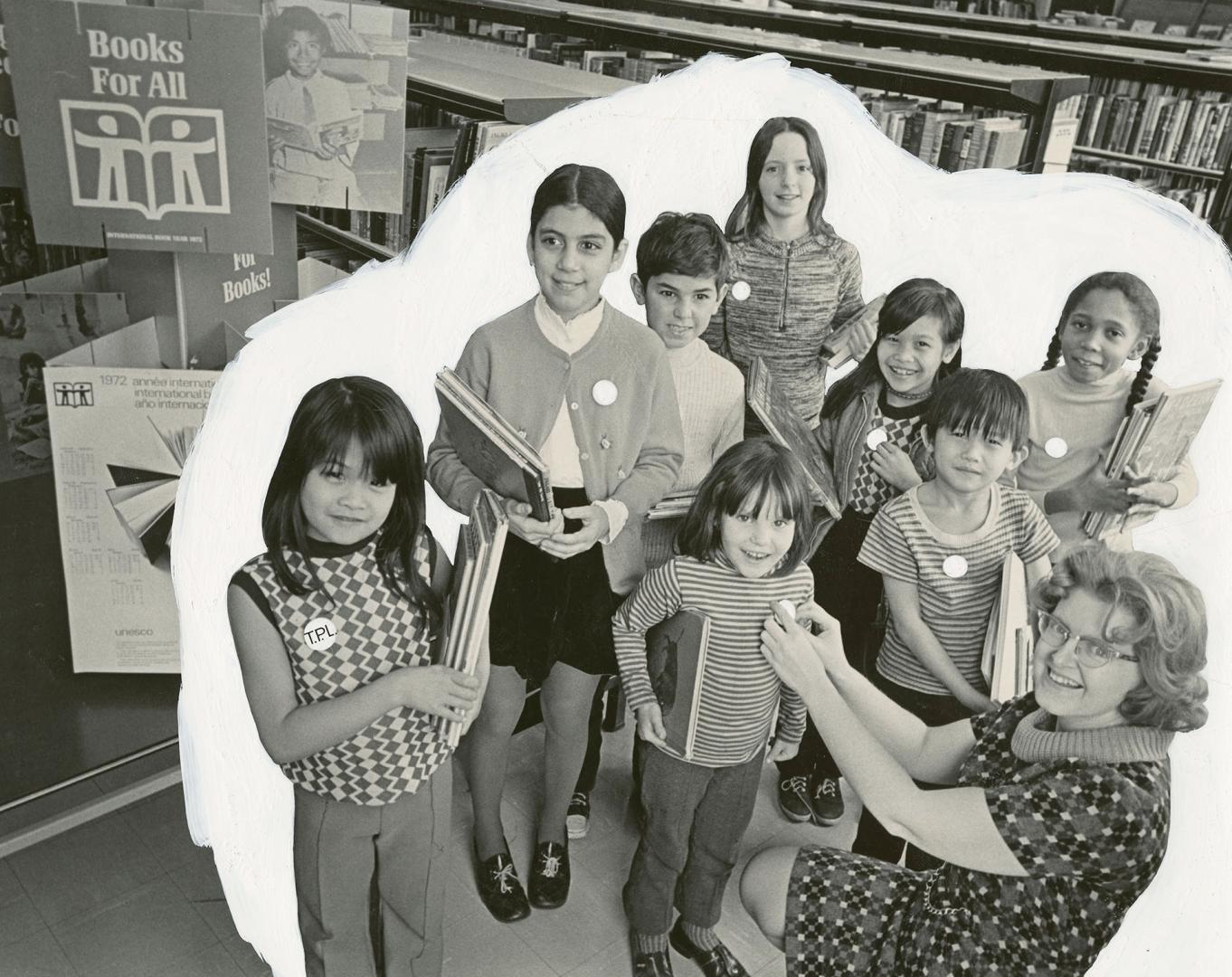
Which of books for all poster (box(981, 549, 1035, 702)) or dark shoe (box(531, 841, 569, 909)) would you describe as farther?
dark shoe (box(531, 841, 569, 909))

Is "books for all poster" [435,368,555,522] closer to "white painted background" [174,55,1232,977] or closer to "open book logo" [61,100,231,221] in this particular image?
"white painted background" [174,55,1232,977]

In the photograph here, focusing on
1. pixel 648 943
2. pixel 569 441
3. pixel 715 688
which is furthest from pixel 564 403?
pixel 648 943

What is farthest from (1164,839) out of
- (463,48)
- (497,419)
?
(463,48)

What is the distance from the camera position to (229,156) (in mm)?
1132

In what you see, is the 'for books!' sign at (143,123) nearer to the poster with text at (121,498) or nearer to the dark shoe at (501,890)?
the poster with text at (121,498)

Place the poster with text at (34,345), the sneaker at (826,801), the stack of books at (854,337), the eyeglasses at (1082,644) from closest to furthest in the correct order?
the eyeglasses at (1082,644) → the stack of books at (854,337) → the sneaker at (826,801) → the poster with text at (34,345)

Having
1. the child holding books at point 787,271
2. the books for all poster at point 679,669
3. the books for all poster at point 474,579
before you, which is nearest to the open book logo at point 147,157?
the books for all poster at point 474,579

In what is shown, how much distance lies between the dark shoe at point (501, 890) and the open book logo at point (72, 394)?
2.61ft

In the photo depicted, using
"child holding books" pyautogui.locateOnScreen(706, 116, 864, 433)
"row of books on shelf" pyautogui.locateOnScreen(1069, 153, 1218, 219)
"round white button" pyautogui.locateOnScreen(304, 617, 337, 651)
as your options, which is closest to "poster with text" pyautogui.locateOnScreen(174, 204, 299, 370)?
"round white button" pyautogui.locateOnScreen(304, 617, 337, 651)

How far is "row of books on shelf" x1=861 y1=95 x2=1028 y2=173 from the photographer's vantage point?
150 cm

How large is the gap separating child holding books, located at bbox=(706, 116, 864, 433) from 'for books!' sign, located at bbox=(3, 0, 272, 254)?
0.56 m

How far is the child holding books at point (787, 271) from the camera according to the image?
1170 millimetres

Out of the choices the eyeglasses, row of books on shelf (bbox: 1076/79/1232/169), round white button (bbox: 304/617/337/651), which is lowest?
round white button (bbox: 304/617/337/651)

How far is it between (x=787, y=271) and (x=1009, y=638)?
0.49m
